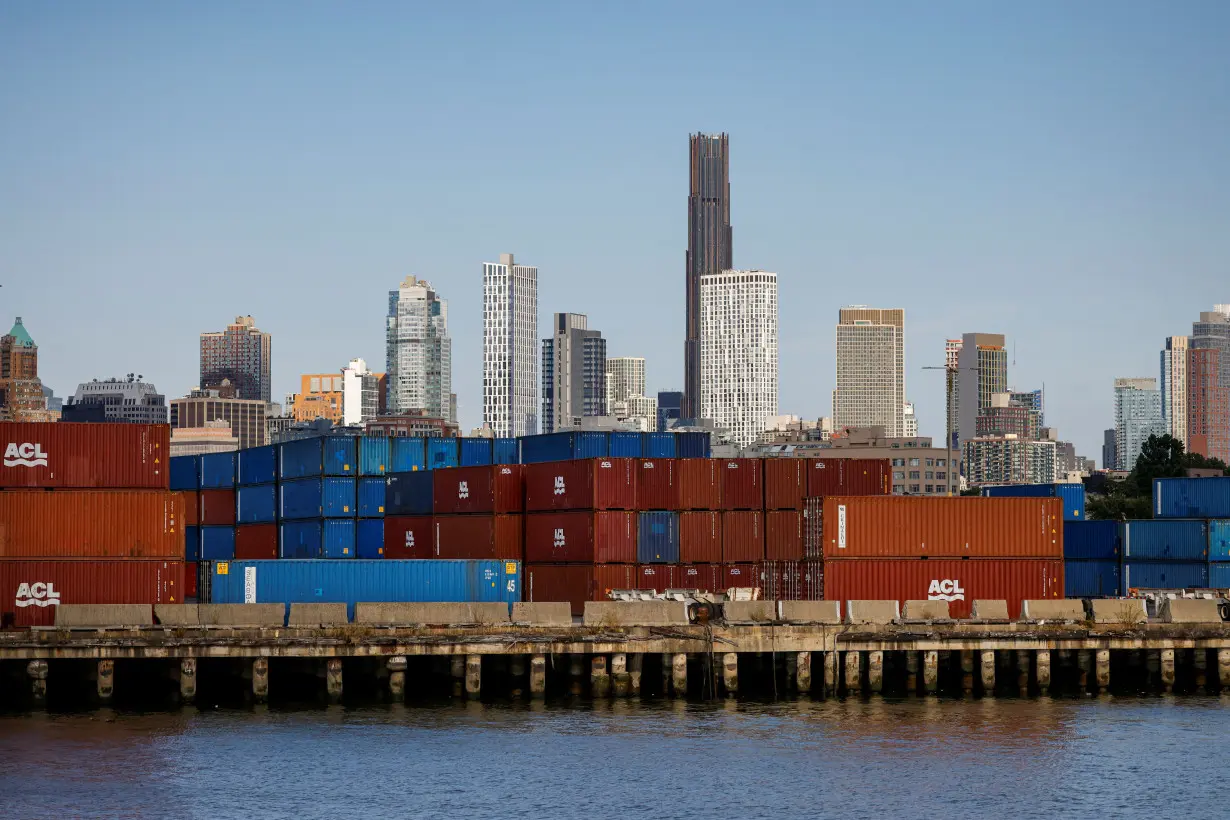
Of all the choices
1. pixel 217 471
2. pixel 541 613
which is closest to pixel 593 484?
pixel 541 613

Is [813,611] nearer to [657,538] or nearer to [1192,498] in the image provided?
[657,538]

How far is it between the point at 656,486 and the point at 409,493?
19473 mm

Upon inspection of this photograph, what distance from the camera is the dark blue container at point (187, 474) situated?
103562mm

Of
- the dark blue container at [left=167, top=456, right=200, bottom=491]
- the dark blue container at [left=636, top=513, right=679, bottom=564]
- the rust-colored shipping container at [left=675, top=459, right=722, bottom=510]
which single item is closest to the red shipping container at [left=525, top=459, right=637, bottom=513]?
the dark blue container at [left=636, top=513, right=679, bottom=564]

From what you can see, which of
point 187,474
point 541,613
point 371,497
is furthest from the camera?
point 187,474

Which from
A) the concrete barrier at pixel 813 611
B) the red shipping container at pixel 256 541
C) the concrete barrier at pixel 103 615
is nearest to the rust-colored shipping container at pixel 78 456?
the concrete barrier at pixel 103 615

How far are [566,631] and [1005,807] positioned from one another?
18380 mm

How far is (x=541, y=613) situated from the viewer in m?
61.0

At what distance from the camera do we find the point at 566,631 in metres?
60.1

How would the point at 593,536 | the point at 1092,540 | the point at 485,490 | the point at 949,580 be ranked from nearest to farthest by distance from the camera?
the point at 949,580
the point at 593,536
the point at 485,490
the point at 1092,540

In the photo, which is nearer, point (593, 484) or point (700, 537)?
point (593, 484)

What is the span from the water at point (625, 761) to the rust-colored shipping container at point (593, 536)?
37.3ft

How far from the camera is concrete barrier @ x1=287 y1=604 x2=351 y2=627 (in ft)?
198

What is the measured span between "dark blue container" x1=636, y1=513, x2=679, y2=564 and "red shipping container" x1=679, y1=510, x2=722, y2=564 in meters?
0.27
